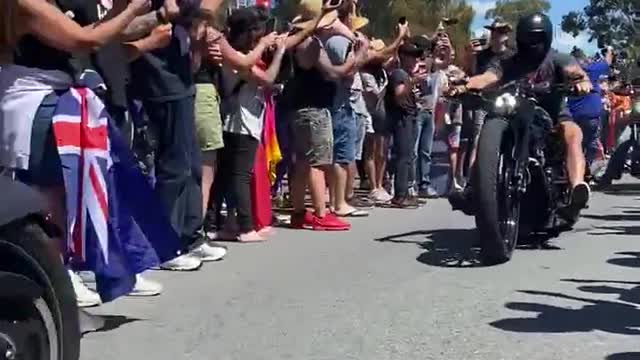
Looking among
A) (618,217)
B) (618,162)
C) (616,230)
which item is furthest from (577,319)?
(618,162)

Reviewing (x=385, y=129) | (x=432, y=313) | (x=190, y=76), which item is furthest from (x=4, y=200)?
(x=385, y=129)

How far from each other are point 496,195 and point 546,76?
130cm

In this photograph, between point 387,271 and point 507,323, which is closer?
point 507,323

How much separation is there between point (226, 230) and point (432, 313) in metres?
3.33

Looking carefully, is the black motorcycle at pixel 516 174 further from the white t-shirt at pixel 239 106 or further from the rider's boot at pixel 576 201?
the white t-shirt at pixel 239 106

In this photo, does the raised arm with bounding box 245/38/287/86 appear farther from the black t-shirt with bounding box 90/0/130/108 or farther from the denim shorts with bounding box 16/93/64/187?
the denim shorts with bounding box 16/93/64/187

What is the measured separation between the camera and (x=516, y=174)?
8500 millimetres

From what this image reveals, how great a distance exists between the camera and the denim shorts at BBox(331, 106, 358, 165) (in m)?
11.1

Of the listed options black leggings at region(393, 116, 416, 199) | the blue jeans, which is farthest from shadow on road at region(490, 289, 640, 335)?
the blue jeans

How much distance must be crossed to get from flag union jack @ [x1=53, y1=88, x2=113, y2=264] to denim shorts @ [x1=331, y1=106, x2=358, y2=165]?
536cm

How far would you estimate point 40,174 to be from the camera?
5773 millimetres

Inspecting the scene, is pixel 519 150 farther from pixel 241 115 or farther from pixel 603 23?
pixel 603 23

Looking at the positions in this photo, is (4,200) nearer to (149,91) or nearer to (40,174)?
(40,174)

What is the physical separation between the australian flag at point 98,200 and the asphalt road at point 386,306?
1.24 feet
